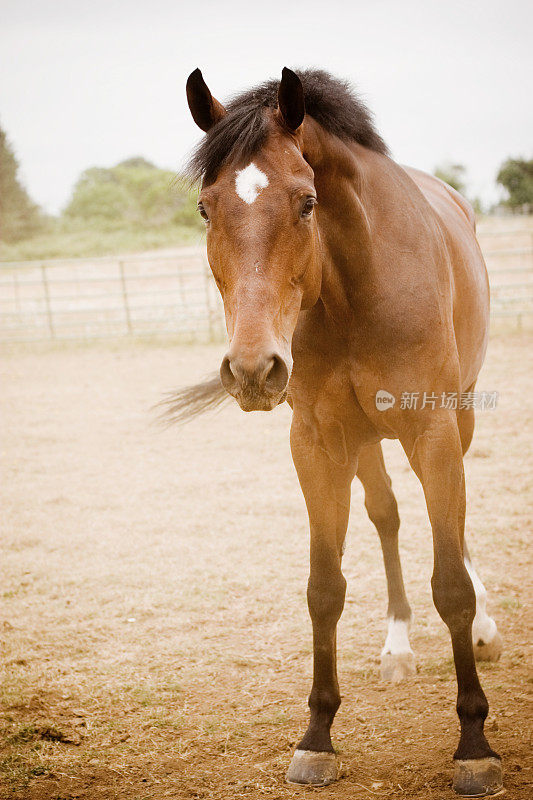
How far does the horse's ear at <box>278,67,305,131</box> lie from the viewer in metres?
2.08

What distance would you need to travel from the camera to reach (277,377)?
6.39 feet

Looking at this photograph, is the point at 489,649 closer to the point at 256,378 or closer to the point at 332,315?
the point at 332,315

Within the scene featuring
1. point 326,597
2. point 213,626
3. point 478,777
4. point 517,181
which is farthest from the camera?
point 517,181

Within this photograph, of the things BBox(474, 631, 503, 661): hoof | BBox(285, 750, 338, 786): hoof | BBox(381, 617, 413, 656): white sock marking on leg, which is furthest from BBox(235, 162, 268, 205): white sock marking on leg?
BBox(474, 631, 503, 661): hoof

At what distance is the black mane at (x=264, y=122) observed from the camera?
2.09 metres

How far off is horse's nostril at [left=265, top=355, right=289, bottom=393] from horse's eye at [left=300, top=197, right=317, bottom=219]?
0.47 metres

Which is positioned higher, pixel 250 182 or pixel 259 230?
pixel 250 182

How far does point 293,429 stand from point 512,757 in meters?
1.40

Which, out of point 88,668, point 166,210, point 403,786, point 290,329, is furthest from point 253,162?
point 166,210

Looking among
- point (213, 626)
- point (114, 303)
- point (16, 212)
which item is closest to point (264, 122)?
point (213, 626)

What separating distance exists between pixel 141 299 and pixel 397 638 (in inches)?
713

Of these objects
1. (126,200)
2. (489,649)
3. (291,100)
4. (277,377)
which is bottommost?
(489,649)

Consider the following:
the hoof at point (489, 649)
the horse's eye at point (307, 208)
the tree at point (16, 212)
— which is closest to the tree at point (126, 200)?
the tree at point (16, 212)

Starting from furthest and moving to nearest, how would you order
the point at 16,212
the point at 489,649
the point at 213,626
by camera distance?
1. the point at 16,212
2. the point at 213,626
3. the point at 489,649
